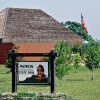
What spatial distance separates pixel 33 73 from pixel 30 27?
47085 millimetres

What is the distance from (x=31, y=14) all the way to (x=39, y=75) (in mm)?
49527

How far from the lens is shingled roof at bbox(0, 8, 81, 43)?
2365 inches

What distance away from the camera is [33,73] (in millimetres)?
15625

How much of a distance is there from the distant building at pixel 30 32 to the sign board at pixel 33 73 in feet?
137

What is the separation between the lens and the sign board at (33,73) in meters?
15.5

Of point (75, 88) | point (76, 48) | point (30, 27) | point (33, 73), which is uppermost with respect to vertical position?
point (30, 27)

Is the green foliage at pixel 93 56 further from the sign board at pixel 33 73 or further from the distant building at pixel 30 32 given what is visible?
the distant building at pixel 30 32

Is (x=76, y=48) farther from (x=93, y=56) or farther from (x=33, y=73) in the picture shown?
(x=33, y=73)

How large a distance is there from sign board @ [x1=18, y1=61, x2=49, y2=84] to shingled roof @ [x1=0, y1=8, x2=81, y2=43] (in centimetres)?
4302

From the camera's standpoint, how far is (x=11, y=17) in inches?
2483

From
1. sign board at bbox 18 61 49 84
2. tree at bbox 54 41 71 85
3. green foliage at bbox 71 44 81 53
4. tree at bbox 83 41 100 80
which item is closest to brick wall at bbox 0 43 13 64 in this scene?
green foliage at bbox 71 44 81 53

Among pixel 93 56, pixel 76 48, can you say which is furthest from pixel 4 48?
pixel 93 56

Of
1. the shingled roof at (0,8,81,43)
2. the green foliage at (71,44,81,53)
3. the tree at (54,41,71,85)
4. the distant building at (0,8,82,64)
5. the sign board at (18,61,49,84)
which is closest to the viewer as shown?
the sign board at (18,61,49,84)

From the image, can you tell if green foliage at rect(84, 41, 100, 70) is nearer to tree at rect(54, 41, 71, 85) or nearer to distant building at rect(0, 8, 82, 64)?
tree at rect(54, 41, 71, 85)
